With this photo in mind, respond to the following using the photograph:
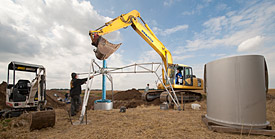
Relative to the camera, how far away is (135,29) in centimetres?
1090

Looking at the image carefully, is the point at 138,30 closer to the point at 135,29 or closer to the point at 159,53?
the point at 135,29

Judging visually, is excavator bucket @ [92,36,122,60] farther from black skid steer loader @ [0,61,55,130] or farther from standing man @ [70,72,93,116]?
black skid steer loader @ [0,61,55,130]

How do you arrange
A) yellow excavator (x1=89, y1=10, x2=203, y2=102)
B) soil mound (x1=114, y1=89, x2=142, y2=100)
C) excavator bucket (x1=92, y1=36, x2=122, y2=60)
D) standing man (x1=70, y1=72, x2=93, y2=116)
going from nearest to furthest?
standing man (x1=70, y1=72, x2=93, y2=116) < excavator bucket (x1=92, y1=36, x2=122, y2=60) < yellow excavator (x1=89, y1=10, x2=203, y2=102) < soil mound (x1=114, y1=89, x2=142, y2=100)

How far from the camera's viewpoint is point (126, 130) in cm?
424

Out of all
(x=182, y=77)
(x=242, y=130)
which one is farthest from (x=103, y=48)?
(x=182, y=77)

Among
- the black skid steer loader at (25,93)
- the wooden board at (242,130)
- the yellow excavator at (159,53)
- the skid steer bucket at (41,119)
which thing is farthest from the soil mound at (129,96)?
the wooden board at (242,130)

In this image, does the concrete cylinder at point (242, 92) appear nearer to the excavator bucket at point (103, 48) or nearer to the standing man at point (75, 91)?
the excavator bucket at point (103, 48)

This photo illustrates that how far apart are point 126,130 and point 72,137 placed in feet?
4.39

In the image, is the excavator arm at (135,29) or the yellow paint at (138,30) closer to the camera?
the excavator arm at (135,29)

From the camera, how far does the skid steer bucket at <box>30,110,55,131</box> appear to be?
4305mm

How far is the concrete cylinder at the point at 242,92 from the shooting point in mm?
3777

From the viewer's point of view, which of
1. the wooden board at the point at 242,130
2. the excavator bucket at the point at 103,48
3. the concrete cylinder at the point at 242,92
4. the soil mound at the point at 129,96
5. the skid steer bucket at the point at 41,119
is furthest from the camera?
the soil mound at the point at 129,96

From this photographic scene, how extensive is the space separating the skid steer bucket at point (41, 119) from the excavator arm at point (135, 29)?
3.77 metres

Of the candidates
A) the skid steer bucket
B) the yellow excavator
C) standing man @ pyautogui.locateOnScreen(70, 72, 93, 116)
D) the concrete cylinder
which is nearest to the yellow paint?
the yellow excavator
